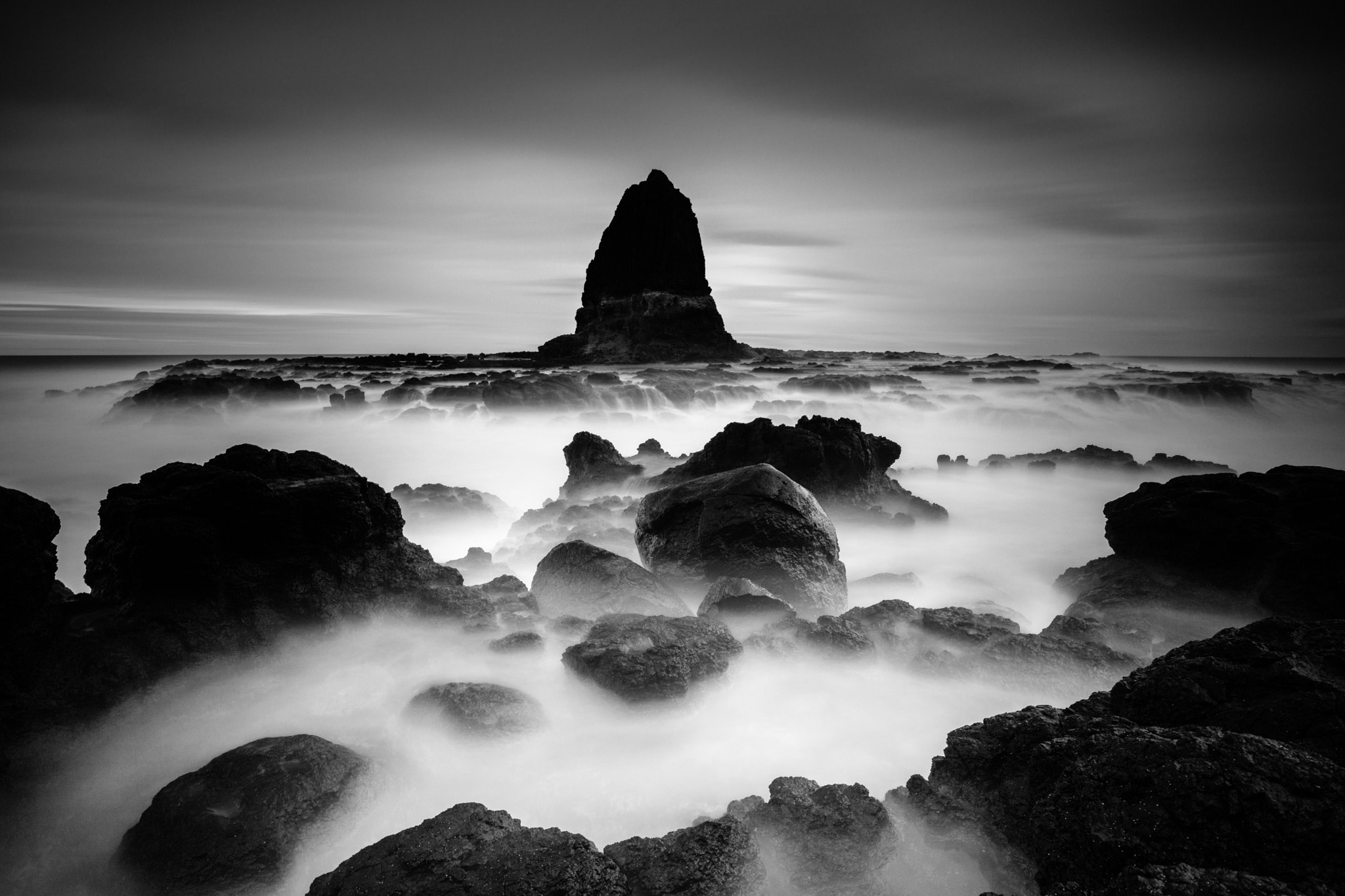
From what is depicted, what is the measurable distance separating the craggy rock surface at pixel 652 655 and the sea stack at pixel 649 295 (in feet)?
174

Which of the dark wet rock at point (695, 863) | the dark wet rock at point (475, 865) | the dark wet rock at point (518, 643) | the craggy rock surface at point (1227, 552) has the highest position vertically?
the craggy rock surface at point (1227, 552)

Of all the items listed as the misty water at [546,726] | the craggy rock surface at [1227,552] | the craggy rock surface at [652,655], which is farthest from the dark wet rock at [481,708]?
the craggy rock surface at [1227,552]

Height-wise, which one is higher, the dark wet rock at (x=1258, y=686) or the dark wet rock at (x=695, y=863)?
the dark wet rock at (x=1258, y=686)

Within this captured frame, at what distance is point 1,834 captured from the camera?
3240mm

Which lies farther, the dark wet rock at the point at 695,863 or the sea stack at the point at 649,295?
the sea stack at the point at 649,295

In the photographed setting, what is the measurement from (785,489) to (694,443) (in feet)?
50.2

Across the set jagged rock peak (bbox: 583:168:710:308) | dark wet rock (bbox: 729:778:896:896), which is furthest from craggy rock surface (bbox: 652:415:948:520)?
jagged rock peak (bbox: 583:168:710:308)

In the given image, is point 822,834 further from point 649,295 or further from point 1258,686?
point 649,295

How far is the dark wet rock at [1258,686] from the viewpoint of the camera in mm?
2680

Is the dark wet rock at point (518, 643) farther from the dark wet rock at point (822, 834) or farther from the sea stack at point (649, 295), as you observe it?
the sea stack at point (649, 295)

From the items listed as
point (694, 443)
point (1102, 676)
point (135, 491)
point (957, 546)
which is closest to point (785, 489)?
point (1102, 676)

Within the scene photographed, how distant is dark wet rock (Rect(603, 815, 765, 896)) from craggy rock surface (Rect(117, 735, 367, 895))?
1594mm

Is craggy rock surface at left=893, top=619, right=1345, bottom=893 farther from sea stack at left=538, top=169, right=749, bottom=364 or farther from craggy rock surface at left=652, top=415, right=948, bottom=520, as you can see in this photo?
sea stack at left=538, top=169, right=749, bottom=364

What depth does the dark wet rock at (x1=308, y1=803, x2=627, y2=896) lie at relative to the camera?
7.76 ft
